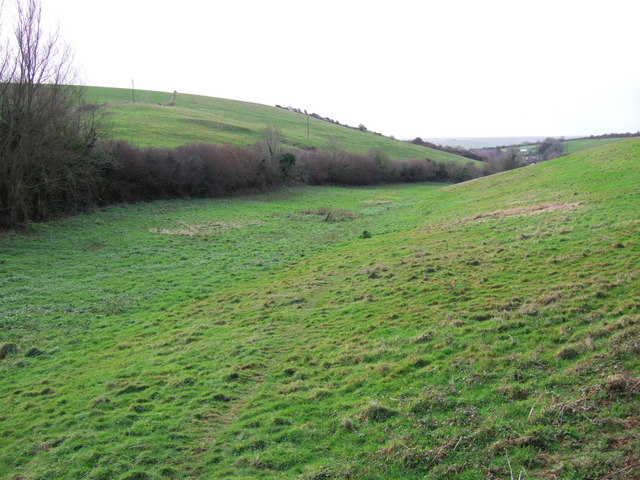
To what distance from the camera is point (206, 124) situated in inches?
3061

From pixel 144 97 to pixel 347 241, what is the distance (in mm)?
99443

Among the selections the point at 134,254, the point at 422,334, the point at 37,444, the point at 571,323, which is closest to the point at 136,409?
the point at 37,444

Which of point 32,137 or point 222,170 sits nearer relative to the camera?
point 32,137

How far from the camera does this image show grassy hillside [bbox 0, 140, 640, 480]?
6.48m

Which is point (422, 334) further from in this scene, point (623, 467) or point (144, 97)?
point (144, 97)

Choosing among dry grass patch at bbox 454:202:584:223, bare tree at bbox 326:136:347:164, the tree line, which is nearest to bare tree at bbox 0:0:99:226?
the tree line

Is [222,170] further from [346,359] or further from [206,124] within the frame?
[346,359]

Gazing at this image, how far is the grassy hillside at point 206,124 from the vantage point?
61.1 metres

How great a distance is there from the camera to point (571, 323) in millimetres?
9266

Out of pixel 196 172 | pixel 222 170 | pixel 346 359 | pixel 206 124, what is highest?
pixel 206 124

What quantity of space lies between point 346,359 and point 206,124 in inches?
2949

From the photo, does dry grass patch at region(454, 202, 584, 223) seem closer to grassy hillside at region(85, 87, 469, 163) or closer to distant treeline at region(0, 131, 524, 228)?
distant treeline at region(0, 131, 524, 228)

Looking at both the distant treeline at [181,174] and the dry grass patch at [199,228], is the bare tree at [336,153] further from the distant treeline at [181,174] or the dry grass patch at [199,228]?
the dry grass patch at [199,228]

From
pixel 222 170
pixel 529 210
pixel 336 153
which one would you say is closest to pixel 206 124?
pixel 336 153
